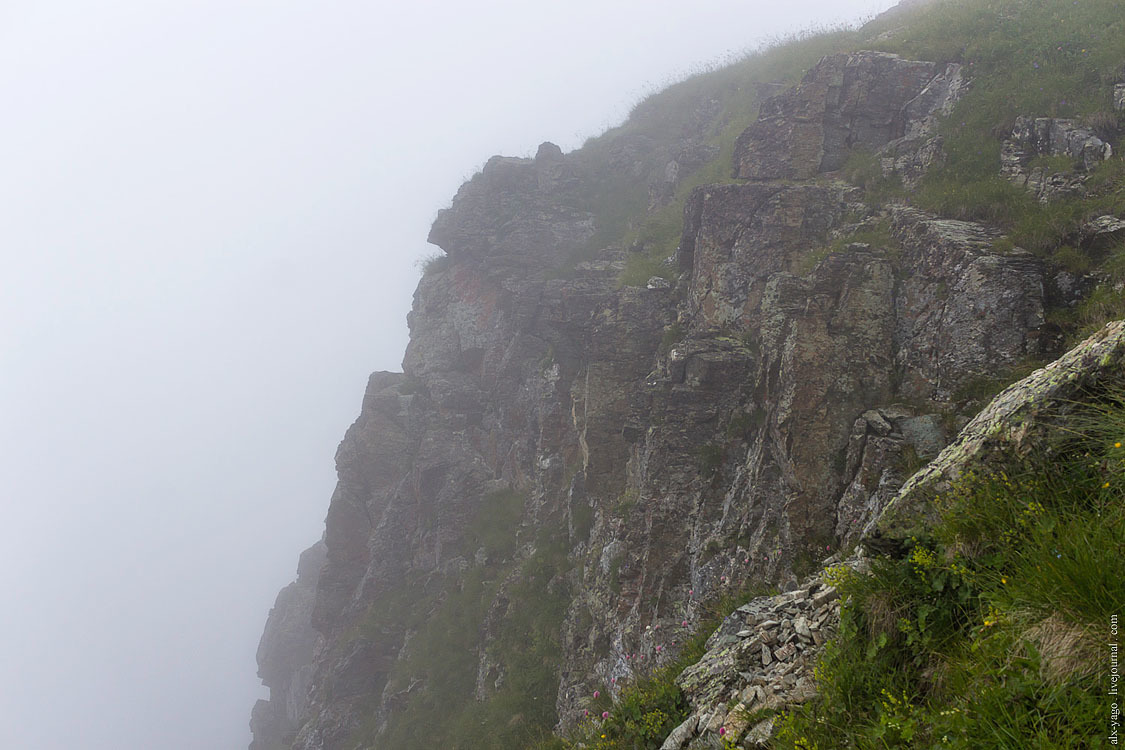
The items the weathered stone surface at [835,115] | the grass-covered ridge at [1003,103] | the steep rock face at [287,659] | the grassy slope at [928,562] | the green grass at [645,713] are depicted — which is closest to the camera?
the grassy slope at [928,562]

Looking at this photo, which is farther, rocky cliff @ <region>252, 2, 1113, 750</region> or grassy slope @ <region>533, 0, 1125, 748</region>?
rocky cliff @ <region>252, 2, 1113, 750</region>

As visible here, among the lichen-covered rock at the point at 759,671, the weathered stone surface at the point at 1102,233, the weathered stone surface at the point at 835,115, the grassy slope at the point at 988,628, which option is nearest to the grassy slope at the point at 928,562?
the grassy slope at the point at 988,628

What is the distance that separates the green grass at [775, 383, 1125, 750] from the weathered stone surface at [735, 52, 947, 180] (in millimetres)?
16508

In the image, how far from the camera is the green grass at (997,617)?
117 inches

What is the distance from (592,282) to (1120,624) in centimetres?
2451

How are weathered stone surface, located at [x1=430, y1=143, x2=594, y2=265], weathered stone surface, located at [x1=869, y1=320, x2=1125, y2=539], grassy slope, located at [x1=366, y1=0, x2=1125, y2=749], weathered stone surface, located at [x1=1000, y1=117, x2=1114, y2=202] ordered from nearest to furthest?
1. grassy slope, located at [x1=366, y1=0, x2=1125, y2=749]
2. weathered stone surface, located at [x1=869, y1=320, x2=1125, y2=539]
3. weathered stone surface, located at [x1=1000, y1=117, x2=1114, y2=202]
4. weathered stone surface, located at [x1=430, y1=143, x2=594, y2=265]

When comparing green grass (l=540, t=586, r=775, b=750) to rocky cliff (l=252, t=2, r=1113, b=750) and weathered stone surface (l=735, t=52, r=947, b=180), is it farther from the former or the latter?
weathered stone surface (l=735, t=52, r=947, b=180)

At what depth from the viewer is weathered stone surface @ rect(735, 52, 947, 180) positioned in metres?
17.5

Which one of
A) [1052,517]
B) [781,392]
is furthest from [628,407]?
[1052,517]

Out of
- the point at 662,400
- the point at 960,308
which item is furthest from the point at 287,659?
the point at 960,308

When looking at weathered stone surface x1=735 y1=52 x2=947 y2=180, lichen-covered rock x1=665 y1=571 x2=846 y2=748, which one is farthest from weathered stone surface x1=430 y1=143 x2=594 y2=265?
lichen-covered rock x1=665 y1=571 x2=846 y2=748

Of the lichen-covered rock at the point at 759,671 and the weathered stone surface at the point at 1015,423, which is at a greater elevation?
the weathered stone surface at the point at 1015,423

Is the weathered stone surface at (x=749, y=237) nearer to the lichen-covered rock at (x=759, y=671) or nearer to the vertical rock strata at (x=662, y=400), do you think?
the vertical rock strata at (x=662, y=400)

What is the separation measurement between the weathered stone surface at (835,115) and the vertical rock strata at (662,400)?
0.29 feet
